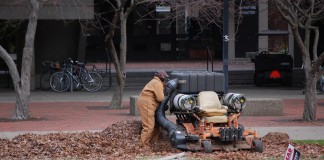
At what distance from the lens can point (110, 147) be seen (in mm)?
14039

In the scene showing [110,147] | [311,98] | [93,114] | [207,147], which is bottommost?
[93,114]

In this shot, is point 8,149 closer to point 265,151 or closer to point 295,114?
point 265,151

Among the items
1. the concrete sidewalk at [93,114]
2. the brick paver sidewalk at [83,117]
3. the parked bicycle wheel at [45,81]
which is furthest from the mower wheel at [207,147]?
the parked bicycle wheel at [45,81]

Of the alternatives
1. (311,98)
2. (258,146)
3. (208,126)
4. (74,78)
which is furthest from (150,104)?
(74,78)

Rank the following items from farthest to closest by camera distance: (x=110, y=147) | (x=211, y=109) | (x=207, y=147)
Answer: (x=110, y=147)
(x=211, y=109)
(x=207, y=147)

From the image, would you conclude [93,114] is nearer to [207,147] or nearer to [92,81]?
[92,81]

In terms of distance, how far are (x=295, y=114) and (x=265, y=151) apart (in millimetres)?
8131

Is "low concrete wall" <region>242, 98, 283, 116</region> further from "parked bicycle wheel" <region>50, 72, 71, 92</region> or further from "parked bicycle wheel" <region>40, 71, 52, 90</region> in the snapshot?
"parked bicycle wheel" <region>40, 71, 52, 90</region>

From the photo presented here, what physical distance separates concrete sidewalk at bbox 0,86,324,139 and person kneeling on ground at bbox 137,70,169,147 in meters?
3.12

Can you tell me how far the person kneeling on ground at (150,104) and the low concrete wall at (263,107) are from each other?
7050mm

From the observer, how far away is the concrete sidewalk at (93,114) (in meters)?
17.7

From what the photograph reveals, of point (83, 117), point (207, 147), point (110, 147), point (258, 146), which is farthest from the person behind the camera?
point (83, 117)

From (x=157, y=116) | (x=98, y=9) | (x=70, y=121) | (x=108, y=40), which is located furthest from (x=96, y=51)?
(x=157, y=116)

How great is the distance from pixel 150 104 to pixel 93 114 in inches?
293
